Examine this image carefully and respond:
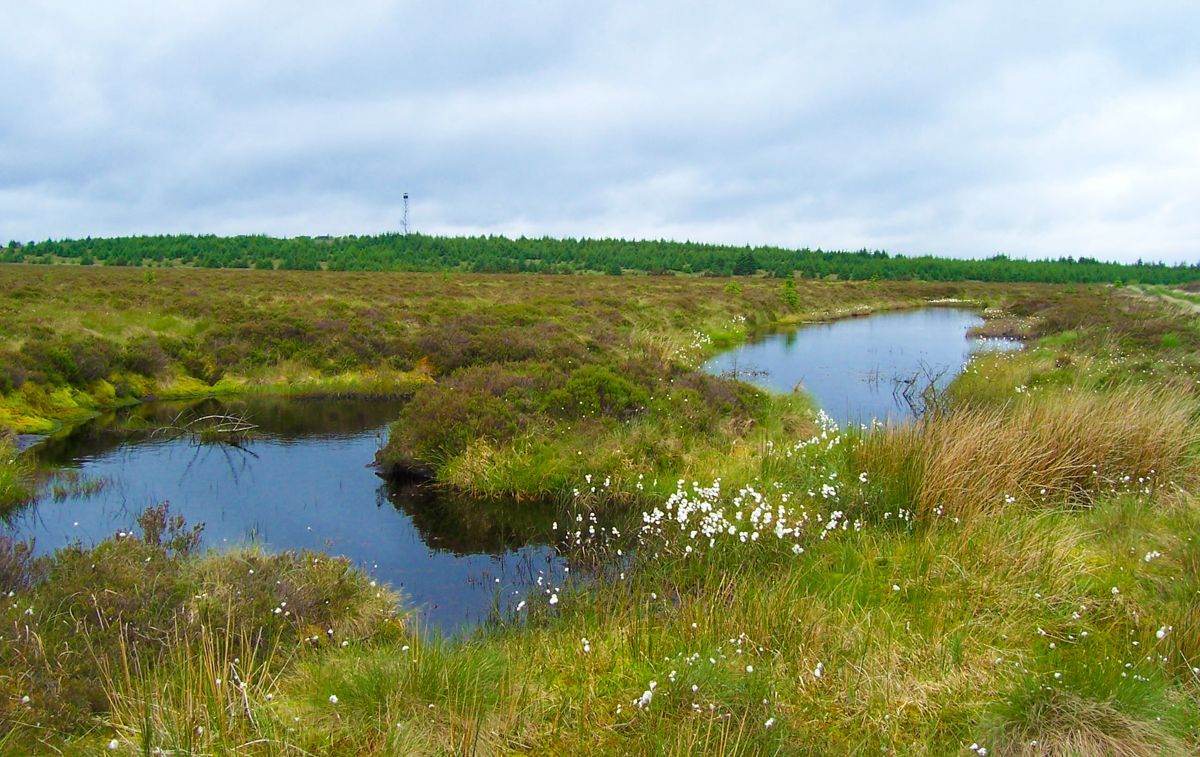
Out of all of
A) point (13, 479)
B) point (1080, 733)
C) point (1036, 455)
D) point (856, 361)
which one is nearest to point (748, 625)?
point (1080, 733)

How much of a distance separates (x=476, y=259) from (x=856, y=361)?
3585 inches

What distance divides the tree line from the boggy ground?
269ft

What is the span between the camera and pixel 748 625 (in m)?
5.70

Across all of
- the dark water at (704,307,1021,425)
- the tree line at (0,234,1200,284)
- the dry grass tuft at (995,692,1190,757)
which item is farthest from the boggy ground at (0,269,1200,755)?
the tree line at (0,234,1200,284)

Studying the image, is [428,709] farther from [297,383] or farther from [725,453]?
[297,383]

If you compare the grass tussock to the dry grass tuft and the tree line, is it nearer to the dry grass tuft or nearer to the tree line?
the dry grass tuft

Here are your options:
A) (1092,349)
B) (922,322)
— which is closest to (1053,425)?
(1092,349)

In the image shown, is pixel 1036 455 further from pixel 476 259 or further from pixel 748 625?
pixel 476 259

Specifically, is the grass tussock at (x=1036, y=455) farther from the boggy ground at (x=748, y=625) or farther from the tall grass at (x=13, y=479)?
the tall grass at (x=13, y=479)

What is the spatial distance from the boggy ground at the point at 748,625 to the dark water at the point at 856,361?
3505 millimetres

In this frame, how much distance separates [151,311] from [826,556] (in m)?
25.0

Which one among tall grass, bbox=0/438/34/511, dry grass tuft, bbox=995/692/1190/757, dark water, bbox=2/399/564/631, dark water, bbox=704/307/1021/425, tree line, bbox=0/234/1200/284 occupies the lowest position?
dark water, bbox=2/399/564/631

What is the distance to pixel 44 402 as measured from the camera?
16.2 m

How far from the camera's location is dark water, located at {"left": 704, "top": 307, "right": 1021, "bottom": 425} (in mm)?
19406
